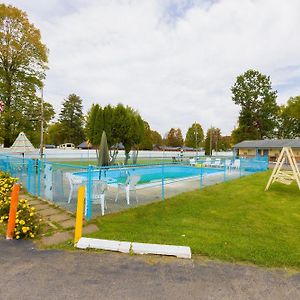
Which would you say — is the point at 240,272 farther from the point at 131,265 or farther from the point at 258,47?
the point at 258,47

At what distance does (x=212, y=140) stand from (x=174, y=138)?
2251cm

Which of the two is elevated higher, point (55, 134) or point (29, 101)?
point (29, 101)

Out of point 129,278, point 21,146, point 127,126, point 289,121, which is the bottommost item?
point 129,278

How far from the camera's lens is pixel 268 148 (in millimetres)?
37562

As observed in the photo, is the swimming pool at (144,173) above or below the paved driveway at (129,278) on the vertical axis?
above

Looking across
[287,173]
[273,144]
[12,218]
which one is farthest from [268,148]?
[12,218]

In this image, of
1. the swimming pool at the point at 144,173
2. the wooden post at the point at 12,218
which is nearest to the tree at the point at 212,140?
the swimming pool at the point at 144,173

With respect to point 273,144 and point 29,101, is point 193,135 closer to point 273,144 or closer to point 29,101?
point 273,144

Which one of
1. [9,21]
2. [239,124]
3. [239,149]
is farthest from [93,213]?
[239,124]

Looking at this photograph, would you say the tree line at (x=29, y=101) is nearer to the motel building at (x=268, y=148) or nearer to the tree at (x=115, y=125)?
the tree at (x=115, y=125)

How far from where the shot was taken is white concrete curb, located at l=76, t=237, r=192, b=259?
4.28 meters

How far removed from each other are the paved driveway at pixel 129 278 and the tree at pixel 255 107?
167ft

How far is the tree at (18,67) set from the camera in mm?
23297

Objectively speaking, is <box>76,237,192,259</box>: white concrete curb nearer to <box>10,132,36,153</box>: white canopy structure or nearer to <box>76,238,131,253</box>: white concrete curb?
<box>76,238,131,253</box>: white concrete curb
